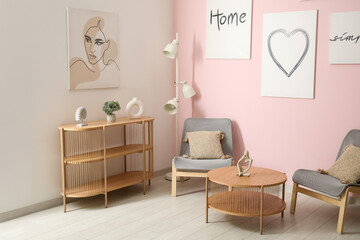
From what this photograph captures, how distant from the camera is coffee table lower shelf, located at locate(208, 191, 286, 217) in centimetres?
337

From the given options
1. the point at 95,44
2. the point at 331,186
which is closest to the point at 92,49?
the point at 95,44

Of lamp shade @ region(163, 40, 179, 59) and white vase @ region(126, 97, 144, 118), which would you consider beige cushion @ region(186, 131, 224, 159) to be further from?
lamp shade @ region(163, 40, 179, 59)

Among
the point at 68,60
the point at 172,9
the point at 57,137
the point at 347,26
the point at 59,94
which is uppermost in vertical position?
the point at 172,9

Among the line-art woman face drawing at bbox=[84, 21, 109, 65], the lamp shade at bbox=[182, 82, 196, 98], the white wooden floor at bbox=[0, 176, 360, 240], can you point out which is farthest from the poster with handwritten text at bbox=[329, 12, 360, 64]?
the line-art woman face drawing at bbox=[84, 21, 109, 65]

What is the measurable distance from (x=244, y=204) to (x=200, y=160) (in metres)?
0.89

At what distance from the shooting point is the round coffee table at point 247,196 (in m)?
3.32

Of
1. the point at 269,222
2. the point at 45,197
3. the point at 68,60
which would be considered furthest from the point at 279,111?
the point at 45,197

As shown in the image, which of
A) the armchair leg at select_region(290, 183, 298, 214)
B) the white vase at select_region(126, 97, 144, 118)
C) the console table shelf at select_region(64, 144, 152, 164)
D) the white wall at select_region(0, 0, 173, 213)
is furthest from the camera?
the white vase at select_region(126, 97, 144, 118)

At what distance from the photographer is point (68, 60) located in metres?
3.91

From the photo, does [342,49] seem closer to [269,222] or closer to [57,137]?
[269,222]

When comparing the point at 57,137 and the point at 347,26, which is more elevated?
the point at 347,26

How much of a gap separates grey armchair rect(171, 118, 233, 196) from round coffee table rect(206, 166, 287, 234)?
371mm

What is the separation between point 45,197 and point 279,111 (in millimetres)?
2396

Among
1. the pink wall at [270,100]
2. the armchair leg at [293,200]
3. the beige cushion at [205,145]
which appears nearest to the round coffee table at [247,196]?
the armchair leg at [293,200]
